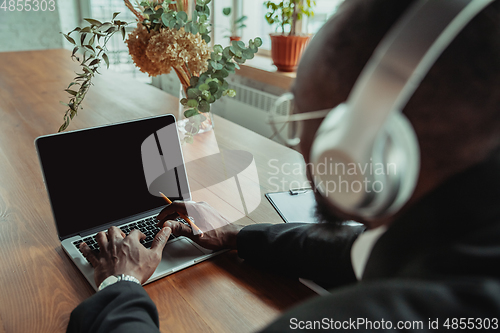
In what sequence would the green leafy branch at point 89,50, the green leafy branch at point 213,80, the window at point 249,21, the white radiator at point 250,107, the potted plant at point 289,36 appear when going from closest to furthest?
the green leafy branch at point 89,50
the green leafy branch at point 213,80
the potted plant at point 289,36
the white radiator at point 250,107
the window at point 249,21

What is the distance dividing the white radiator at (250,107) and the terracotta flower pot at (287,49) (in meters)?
0.23

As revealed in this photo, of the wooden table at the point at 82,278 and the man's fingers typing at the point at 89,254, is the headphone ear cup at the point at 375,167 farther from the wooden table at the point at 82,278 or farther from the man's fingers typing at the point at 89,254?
the man's fingers typing at the point at 89,254

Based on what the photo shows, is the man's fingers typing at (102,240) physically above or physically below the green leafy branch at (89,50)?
below

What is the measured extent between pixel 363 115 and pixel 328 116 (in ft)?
0.16

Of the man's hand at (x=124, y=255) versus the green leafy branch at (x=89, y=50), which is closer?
the man's hand at (x=124, y=255)

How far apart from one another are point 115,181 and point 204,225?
9.0 inches

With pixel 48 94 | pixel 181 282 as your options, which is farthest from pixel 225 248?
pixel 48 94

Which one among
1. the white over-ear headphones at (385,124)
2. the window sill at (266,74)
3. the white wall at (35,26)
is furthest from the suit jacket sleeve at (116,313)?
the white wall at (35,26)

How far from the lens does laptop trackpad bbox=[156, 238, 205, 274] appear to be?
2.45 feet

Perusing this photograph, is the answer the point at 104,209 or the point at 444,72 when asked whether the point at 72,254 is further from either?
the point at 444,72

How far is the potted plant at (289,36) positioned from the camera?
6.75ft
